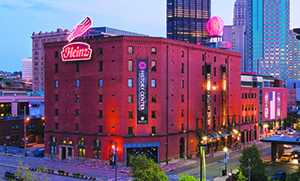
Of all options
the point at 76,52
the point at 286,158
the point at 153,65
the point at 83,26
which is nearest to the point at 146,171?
the point at 153,65

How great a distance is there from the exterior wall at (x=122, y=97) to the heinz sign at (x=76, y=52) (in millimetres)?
1173

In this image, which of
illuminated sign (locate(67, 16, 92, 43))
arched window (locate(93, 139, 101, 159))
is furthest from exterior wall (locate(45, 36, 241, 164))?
illuminated sign (locate(67, 16, 92, 43))

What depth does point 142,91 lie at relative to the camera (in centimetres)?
6500

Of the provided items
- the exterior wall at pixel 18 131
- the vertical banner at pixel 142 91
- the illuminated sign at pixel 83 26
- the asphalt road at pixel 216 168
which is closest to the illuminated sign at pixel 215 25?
the vertical banner at pixel 142 91

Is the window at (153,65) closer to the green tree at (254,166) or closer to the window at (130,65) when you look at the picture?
the window at (130,65)

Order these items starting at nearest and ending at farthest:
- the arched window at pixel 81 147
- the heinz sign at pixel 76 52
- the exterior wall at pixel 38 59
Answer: the heinz sign at pixel 76 52 < the arched window at pixel 81 147 < the exterior wall at pixel 38 59

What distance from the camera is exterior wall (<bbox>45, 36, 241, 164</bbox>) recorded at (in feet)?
212

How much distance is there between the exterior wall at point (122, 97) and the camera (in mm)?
64688

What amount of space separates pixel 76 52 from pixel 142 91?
55.0ft

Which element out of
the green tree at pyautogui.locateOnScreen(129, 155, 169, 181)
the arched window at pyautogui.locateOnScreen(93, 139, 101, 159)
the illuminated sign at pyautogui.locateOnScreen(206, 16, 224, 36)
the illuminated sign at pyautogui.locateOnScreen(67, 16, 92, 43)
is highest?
the illuminated sign at pyautogui.locateOnScreen(206, 16, 224, 36)

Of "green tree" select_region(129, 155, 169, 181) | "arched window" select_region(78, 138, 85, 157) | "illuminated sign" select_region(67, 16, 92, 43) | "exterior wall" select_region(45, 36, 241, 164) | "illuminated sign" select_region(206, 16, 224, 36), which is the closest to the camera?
"green tree" select_region(129, 155, 169, 181)

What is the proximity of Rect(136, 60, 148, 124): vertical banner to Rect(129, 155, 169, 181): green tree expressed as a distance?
2442 centimetres

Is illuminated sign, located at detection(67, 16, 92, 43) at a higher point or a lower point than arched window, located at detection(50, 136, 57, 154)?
higher

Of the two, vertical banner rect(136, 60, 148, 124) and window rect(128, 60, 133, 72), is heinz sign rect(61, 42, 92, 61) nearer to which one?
window rect(128, 60, 133, 72)
